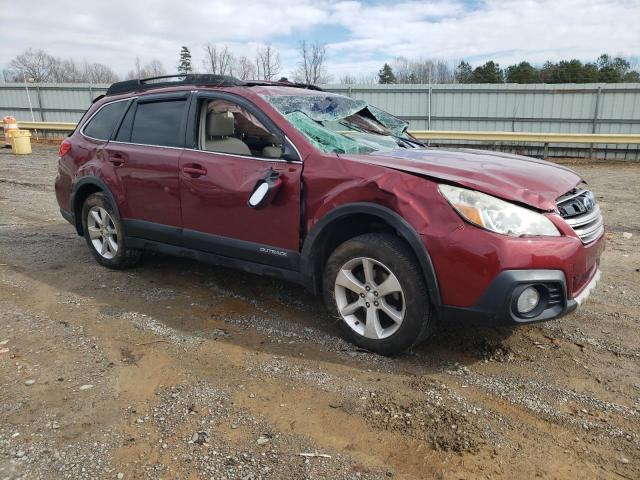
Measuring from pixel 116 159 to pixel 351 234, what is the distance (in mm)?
2607

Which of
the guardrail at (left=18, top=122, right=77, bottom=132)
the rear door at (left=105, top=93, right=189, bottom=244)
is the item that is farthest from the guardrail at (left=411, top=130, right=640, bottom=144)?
the guardrail at (left=18, top=122, right=77, bottom=132)

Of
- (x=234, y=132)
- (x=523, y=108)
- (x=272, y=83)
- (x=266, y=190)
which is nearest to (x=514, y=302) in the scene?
(x=266, y=190)

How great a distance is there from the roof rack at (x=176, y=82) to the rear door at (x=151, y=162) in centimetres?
16

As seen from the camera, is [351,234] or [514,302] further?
[351,234]

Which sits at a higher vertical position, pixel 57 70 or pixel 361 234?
pixel 57 70

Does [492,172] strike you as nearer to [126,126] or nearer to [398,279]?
[398,279]

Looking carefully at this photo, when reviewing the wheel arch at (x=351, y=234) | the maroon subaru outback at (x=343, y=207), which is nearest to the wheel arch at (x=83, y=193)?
the maroon subaru outback at (x=343, y=207)

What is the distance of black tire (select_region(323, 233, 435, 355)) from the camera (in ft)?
10.2

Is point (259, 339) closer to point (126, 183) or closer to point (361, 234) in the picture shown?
point (361, 234)

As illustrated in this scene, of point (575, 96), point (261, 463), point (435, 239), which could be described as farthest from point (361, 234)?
point (575, 96)

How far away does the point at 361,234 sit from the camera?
3.49 meters

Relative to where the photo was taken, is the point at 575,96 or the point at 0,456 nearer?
the point at 0,456

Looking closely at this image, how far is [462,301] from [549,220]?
0.69 m

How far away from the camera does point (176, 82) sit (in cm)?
466
